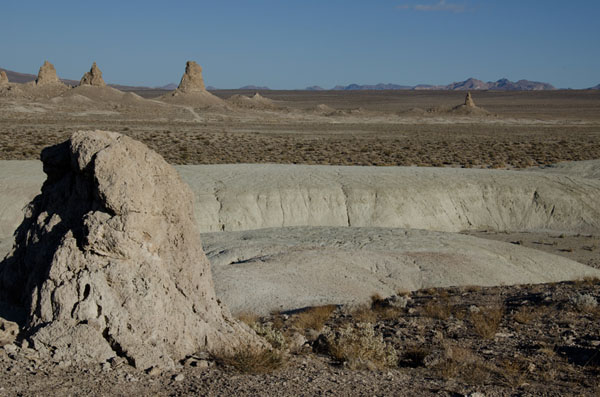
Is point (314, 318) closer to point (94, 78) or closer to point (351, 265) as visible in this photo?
point (351, 265)

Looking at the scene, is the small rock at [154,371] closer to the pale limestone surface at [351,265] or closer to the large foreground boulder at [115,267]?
the large foreground boulder at [115,267]

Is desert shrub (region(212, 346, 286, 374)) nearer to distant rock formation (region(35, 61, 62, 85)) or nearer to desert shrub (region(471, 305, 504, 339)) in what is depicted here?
desert shrub (region(471, 305, 504, 339))

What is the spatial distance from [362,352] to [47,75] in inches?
3472

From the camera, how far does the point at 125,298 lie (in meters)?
5.79

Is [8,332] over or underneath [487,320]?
over

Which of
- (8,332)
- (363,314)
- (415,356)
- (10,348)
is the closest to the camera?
Answer: (10,348)

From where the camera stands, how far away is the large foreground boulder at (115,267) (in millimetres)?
5602

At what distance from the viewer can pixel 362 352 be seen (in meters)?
6.42

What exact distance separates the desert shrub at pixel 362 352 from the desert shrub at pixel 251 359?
61 cm

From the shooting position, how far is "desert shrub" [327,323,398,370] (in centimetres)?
624

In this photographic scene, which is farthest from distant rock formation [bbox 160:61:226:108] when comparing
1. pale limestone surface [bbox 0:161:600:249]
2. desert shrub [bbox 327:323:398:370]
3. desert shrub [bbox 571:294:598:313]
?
desert shrub [bbox 327:323:398:370]

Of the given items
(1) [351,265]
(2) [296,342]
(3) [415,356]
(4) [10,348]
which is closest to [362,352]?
(3) [415,356]

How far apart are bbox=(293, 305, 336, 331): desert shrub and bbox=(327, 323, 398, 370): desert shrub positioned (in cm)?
156

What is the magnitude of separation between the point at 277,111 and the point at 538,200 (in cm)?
7358
